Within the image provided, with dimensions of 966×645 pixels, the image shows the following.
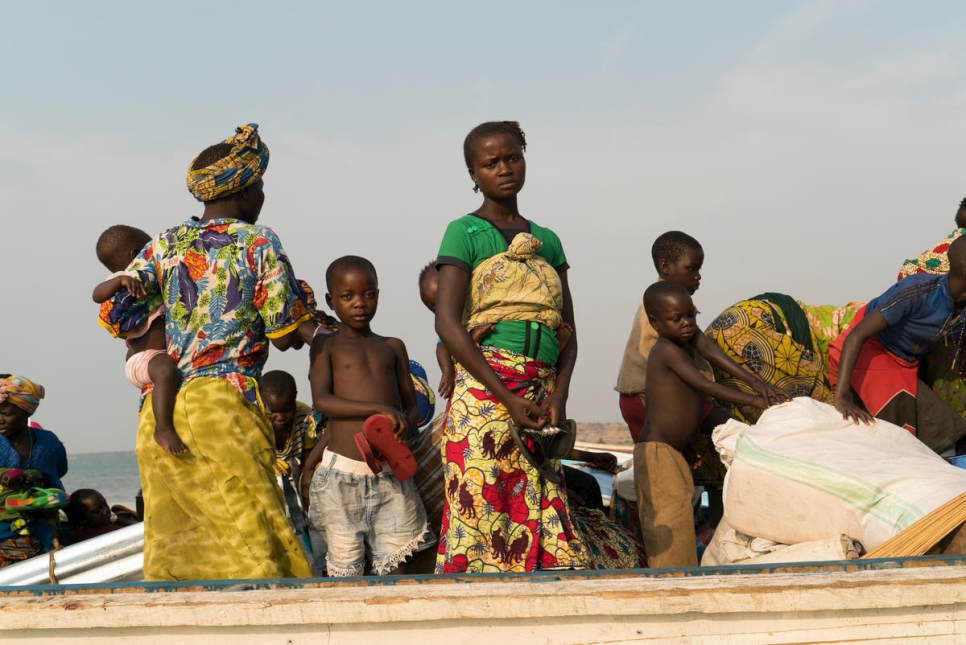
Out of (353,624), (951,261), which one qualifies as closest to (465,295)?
(353,624)

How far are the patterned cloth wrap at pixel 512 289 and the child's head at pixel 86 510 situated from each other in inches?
162

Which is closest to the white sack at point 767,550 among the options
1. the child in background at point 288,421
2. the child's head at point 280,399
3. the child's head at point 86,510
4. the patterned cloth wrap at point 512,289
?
the patterned cloth wrap at point 512,289

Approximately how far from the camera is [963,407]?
485 centimetres

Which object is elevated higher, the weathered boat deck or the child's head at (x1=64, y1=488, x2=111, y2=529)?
the weathered boat deck

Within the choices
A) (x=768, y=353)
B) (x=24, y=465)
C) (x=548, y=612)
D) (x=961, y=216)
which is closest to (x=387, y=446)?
(x=548, y=612)

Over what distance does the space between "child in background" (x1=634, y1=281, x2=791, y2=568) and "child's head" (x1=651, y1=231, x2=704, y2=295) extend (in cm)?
63

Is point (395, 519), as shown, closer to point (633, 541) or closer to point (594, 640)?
point (633, 541)

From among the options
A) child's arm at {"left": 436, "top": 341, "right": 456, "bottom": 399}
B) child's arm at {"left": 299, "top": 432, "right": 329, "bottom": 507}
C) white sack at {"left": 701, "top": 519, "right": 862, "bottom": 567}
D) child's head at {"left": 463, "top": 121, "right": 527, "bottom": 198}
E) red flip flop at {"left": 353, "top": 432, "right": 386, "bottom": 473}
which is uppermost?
child's head at {"left": 463, "top": 121, "right": 527, "bottom": 198}

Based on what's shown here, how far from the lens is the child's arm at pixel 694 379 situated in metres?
4.23

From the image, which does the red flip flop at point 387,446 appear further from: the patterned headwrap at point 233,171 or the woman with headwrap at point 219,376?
the patterned headwrap at point 233,171

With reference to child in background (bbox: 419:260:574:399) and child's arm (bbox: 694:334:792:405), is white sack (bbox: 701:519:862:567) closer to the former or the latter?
child's arm (bbox: 694:334:792:405)

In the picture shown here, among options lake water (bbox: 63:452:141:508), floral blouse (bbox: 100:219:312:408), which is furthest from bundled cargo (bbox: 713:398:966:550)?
lake water (bbox: 63:452:141:508)

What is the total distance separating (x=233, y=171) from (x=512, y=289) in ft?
4.03

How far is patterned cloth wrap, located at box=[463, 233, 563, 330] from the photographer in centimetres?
377
